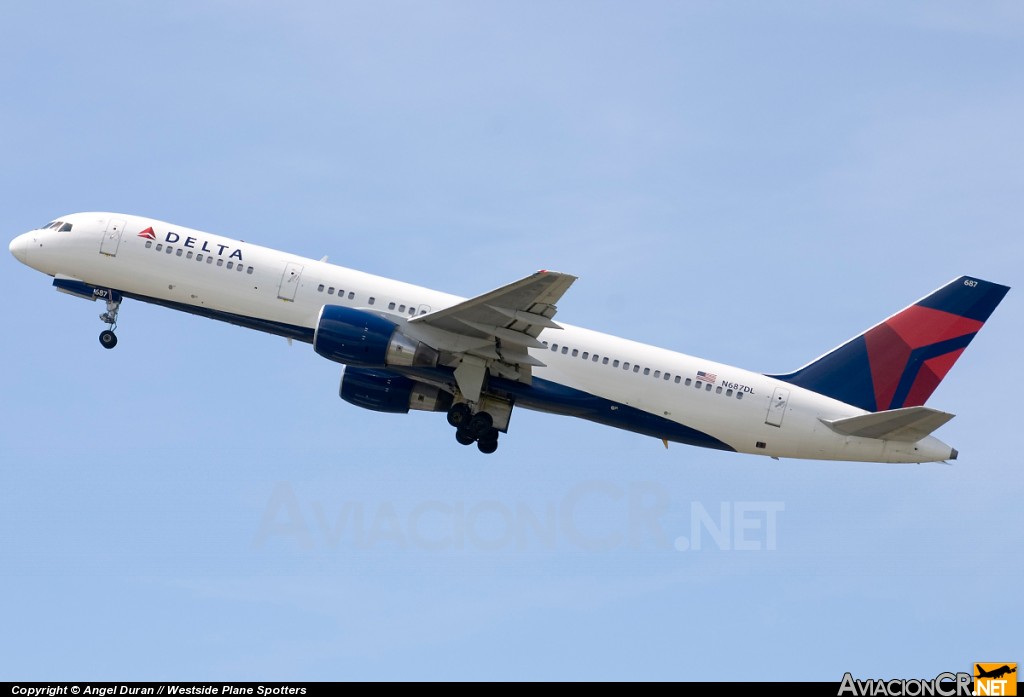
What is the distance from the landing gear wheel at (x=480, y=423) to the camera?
47.3 metres

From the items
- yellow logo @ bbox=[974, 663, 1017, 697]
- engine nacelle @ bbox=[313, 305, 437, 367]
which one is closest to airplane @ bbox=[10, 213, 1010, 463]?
engine nacelle @ bbox=[313, 305, 437, 367]

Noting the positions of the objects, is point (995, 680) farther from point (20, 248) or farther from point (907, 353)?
point (20, 248)

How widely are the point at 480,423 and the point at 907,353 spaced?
14.9 meters

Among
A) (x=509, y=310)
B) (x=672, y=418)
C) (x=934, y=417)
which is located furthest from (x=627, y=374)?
(x=934, y=417)

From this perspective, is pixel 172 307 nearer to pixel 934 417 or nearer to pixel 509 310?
pixel 509 310

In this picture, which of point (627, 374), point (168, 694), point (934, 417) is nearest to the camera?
point (168, 694)

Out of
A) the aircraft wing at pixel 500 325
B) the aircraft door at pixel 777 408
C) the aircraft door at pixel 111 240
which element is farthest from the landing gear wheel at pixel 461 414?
the aircraft door at pixel 111 240

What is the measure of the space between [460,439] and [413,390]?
8.41 ft

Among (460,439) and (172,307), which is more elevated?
(172,307)

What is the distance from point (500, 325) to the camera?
146ft

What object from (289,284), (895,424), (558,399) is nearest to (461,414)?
(558,399)

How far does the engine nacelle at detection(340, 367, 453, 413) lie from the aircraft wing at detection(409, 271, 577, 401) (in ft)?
9.73

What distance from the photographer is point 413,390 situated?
161 feet

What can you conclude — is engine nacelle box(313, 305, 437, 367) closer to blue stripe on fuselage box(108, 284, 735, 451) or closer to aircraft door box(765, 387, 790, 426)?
blue stripe on fuselage box(108, 284, 735, 451)
